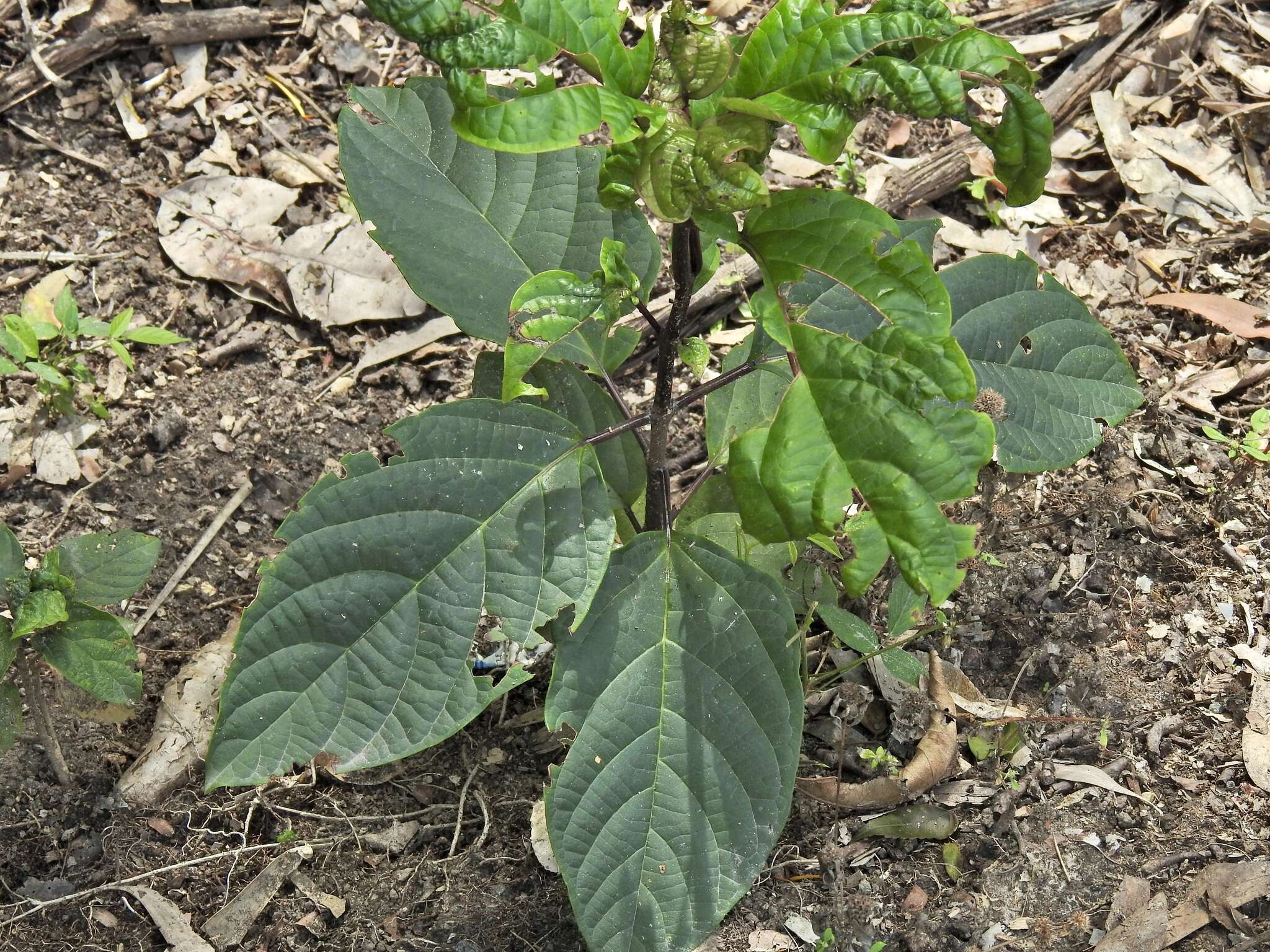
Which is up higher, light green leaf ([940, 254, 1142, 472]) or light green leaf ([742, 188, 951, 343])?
light green leaf ([742, 188, 951, 343])

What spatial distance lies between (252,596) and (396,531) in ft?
3.28

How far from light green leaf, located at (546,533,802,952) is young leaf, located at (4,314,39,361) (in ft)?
5.82

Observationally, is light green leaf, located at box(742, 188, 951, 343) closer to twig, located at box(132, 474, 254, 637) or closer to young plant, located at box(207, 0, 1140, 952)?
young plant, located at box(207, 0, 1140, 952)

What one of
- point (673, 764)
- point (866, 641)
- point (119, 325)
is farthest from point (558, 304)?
point (119, 325)

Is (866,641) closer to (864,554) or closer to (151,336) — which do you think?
(864,554)

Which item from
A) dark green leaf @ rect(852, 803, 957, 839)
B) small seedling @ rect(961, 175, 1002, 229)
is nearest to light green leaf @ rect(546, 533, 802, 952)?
dark green leaf @ rect(852, 803, 957, 839)

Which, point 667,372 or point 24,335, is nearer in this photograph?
point 667,372

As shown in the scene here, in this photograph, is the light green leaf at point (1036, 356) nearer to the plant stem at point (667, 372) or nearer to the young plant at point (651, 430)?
the young plant at point (651, 430)

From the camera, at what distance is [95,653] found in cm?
222

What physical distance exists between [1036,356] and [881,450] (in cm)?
101

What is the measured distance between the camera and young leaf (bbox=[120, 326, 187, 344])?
9.45ft

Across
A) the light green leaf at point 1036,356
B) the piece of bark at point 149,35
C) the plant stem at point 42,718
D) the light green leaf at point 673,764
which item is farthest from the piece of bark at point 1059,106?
the plant stem at point 42,718

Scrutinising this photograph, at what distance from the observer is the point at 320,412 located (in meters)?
3.07

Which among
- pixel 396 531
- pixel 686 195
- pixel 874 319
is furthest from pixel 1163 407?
pixel 396 531
